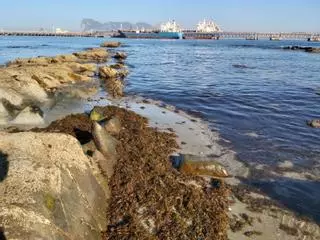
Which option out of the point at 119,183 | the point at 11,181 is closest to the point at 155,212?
the point at 119,183

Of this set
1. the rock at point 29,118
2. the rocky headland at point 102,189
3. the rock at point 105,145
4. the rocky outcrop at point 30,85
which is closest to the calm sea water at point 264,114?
the rocky headland at point 102,189

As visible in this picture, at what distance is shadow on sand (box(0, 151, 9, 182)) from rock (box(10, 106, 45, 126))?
8.45 metres

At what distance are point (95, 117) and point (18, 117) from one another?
3398 mm

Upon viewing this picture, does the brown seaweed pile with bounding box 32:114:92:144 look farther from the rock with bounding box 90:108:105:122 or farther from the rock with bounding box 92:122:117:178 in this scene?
the rock with bounding box 92:122:117:178

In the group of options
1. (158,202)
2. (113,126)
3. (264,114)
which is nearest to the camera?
(158,202)

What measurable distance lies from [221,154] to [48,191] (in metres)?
7.99

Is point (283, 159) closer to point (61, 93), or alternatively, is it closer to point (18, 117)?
point (18, 117)

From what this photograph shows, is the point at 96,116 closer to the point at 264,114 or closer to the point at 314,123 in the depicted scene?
the point at 264,114

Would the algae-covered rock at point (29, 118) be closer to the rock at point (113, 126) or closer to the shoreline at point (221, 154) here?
the shoreline at point (221, 154)

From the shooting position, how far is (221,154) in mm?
13195

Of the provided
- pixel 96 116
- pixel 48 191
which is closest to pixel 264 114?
pixel 96 116

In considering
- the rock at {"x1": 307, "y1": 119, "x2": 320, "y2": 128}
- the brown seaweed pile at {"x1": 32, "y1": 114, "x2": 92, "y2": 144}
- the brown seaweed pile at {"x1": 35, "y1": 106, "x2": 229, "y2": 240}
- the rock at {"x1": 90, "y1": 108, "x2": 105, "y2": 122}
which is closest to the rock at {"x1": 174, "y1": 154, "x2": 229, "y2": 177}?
the brown seaweed pile at {"x1": 35, "y1": 106, "x2": 229, "y2": 240}

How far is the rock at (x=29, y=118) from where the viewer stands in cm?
1515

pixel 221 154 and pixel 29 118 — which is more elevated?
pixel 29 118
